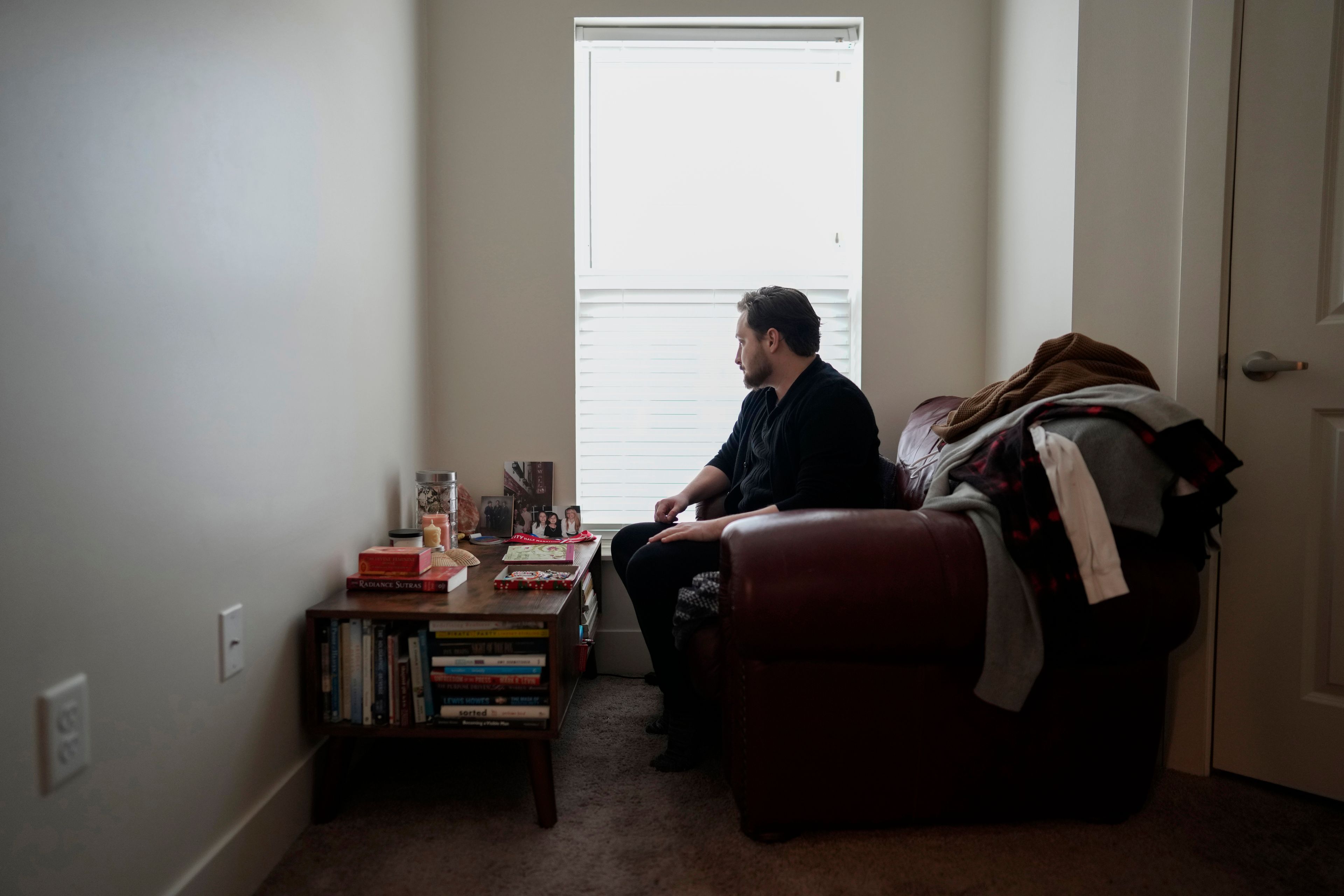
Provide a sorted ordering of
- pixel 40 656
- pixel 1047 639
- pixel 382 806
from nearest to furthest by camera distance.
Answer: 1. pixel 40 656
2. pixel 1047 639
3. pixel 382 806

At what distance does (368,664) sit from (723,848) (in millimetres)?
863

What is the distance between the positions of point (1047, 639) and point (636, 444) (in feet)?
5.37

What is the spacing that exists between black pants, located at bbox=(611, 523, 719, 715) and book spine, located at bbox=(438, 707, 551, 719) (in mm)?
406

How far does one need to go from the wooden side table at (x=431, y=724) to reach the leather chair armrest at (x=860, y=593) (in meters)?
0.46

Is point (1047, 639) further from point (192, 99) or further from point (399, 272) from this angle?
point (399, 272)

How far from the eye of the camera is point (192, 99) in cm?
128

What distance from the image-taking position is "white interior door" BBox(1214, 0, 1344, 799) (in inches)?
67.7

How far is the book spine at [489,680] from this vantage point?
1623 mm

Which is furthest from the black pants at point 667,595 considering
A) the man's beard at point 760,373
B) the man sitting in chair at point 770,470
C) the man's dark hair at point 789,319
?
the man's dark hair at point 789,319

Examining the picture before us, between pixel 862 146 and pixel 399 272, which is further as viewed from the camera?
pixel 862 146

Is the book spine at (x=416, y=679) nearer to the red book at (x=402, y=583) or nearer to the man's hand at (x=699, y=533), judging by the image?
the red book at (x=402, y=583)

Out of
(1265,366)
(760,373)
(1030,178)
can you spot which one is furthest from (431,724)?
(1030,178)

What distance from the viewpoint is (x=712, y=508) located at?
2.45 meters

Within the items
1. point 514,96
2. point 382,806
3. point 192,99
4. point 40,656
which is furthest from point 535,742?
point 514,96
